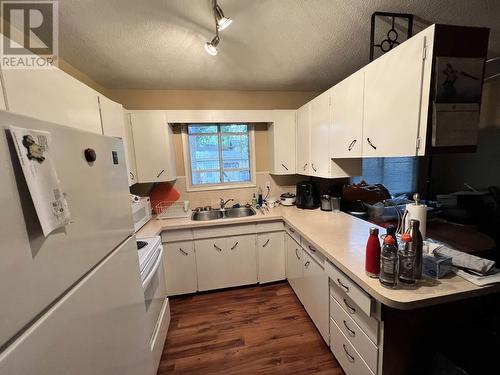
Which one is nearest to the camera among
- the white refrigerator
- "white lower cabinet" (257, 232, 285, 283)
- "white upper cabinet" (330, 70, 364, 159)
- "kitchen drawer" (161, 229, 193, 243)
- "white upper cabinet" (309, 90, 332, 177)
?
the white refrigerator

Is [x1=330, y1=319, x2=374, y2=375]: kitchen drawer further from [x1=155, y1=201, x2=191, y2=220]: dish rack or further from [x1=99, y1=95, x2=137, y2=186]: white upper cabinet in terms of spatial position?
[x1=99, y1=95, x2=137, y2=186]: white upper cabinet

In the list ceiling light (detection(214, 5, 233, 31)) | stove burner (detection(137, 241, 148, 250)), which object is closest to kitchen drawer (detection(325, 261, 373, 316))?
stove burner (detection(137, 241, 148, 250))

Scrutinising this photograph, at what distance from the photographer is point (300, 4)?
4.18ft

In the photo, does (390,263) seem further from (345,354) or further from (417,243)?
(345,354)

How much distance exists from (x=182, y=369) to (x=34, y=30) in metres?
2.49

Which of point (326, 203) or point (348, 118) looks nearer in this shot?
point (348, 118)

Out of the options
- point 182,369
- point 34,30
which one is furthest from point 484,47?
point 182,369

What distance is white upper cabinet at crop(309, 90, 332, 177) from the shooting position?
6.26ft

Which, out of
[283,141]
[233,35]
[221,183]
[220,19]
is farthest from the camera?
[221,183]

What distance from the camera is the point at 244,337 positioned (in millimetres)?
1775

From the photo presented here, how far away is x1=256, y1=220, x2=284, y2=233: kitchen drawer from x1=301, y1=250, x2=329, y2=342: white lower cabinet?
1.66 feet

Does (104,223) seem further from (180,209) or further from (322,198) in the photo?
(322,198)

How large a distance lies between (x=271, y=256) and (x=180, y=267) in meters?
1.03

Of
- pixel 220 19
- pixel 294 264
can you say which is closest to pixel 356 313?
pixel 294 264
